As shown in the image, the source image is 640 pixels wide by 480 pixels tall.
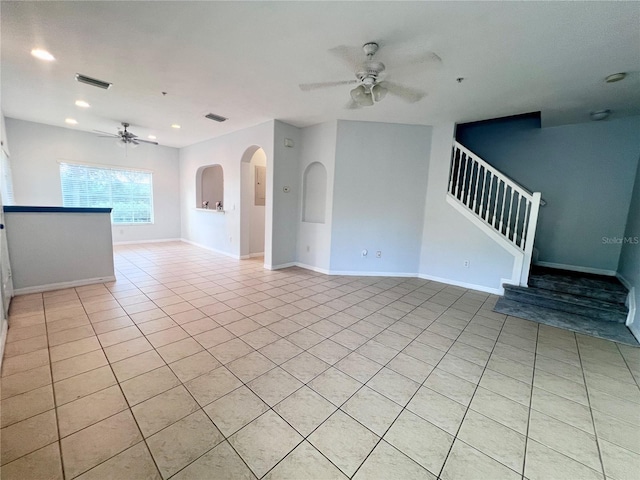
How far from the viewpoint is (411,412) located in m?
1.74

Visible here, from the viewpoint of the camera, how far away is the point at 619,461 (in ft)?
4.75

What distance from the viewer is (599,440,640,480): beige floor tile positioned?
1373mm

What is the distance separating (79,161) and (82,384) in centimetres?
665

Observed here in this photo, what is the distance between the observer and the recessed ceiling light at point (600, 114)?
371cm

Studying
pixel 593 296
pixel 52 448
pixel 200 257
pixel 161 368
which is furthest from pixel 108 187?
pixel 593 296

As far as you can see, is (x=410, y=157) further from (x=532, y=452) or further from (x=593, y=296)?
(x=532, y=452)

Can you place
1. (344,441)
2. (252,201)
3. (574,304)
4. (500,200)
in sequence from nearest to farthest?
1. (344,441)
2. (574,304)
3. (500,200)
4. (252,201)

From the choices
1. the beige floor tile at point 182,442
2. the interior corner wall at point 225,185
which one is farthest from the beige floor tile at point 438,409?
the interior corner wall at point 225,185

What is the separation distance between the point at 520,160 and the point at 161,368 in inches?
253

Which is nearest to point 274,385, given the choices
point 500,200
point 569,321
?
point 569,321

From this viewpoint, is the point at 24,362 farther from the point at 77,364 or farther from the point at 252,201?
the point at 252,201

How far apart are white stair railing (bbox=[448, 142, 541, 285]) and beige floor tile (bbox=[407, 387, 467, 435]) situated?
308cm

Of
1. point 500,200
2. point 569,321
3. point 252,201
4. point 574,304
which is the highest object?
point 500,200

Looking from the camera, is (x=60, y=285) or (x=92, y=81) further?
(x=60, y=285)
